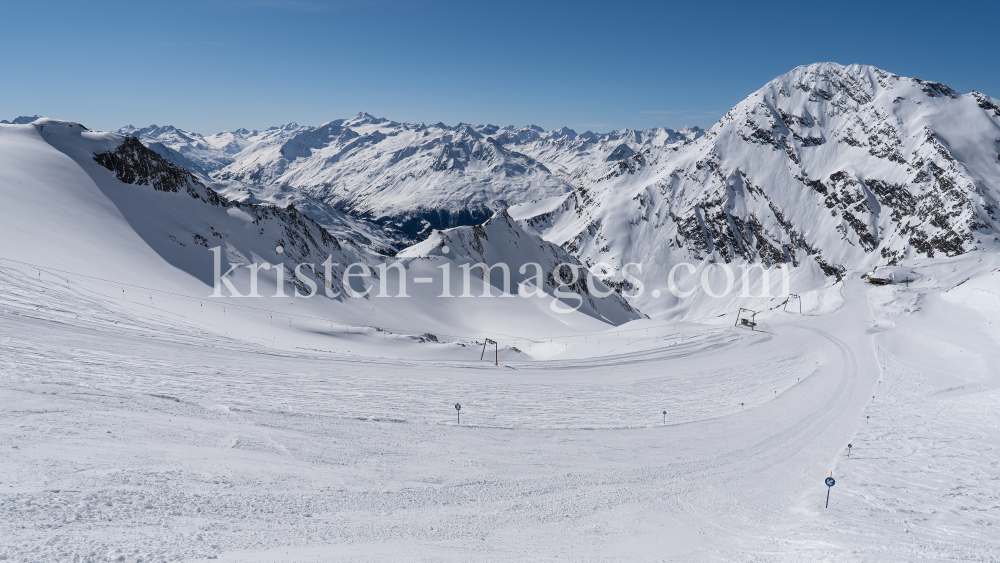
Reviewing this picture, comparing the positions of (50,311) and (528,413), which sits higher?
(50,311)

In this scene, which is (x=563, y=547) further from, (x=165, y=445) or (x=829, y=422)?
(x=829, y=422)

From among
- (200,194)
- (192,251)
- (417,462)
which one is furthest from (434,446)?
(200,194)

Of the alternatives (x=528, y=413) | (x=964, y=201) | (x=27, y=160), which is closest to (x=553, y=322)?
(x=528, y=413)

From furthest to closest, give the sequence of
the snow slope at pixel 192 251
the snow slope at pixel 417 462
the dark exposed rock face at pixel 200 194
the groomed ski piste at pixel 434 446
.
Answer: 1. the dark exposed rock face at pixel 200 194
2. the snow slope at pixel 192 251
3. the groomed ski piste at pixel 434 446
4. the snow slope at pixel 417 462

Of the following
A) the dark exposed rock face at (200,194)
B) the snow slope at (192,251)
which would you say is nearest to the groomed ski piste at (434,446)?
the snow slope at (192,251)

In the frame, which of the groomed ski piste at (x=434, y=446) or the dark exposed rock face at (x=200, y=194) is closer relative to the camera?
the groomed ski piste at (x=434, y=446)

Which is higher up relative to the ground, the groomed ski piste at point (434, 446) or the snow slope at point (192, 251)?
the snow slope at point (192, 251)

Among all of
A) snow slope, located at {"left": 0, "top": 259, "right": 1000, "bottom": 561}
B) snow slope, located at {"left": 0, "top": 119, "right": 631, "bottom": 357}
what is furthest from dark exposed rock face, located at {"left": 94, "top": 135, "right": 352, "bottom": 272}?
snow slope, located at {"left": 0, "top": 259, "right": 1000, "bottom": 561}

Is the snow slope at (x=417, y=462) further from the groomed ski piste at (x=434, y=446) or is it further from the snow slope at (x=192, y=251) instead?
the snow slope at (x=192, y=251)

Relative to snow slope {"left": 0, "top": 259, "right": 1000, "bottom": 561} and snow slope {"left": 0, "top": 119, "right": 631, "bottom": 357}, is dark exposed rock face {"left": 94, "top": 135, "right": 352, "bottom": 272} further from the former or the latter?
snow slope {"left": 0, "top": 259, "right": 1000, "bottom": 561}
